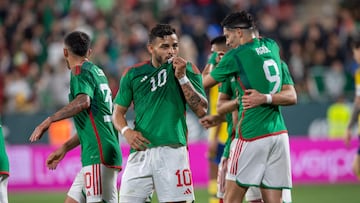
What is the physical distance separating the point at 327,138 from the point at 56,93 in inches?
244

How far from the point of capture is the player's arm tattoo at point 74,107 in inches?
313

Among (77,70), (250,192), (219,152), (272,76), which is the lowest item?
(250,192)

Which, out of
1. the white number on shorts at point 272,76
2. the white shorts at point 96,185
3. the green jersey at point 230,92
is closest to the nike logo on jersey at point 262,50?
the white number on shorts at point 272,76

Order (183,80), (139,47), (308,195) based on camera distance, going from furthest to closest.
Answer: (139,47)
(308,195)
(183,80)

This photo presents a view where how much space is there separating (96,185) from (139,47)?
1270cm

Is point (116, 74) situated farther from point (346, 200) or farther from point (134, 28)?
point (346, 200)

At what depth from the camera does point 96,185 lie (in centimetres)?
832

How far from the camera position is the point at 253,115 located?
8.55m

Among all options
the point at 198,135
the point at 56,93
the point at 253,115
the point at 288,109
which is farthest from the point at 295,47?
the point at 253,115

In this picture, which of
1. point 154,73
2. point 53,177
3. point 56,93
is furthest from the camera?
point 56,93

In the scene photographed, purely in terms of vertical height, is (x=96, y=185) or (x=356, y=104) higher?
(x=356, y=104)

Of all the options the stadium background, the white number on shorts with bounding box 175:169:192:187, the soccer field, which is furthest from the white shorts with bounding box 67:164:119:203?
the stadium background

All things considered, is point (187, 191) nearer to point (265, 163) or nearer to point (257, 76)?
point (265, 163)

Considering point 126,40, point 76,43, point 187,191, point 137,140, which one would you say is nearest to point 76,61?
point 76,43
